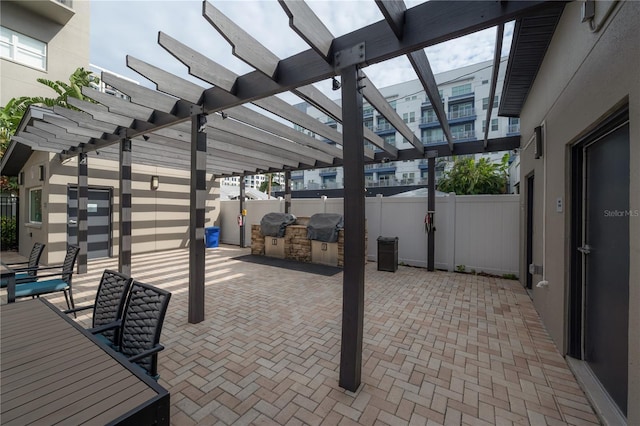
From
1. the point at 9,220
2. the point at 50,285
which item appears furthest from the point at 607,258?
the point at 9,220

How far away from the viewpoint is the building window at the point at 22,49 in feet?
32.3

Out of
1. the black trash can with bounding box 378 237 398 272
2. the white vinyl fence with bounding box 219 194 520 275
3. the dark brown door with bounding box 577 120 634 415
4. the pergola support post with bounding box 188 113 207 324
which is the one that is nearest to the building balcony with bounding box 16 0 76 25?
the pergola support post with bounding box 188 113 207 324

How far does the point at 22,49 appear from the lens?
10336mm

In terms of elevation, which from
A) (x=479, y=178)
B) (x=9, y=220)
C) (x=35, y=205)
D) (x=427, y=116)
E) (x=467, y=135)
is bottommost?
(x=9, y=220)

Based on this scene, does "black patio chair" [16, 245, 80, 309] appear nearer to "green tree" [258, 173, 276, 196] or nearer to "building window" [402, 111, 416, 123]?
"green tree" [258, 173, 276, 196]

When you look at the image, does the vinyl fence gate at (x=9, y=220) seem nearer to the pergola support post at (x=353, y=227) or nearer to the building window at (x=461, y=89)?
the pergola support post at (x=353, y=227)

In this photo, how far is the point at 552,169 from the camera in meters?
3.06

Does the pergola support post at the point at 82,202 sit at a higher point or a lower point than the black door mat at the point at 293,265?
higher

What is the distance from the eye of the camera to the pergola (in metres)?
1.92

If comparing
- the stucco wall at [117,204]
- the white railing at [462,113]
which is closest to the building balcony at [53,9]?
the stucco wall at [117,204]

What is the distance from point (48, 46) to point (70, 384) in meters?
16.2

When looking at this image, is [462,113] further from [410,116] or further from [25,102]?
[25,102]

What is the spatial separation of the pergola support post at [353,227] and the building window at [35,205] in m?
→ 9.20

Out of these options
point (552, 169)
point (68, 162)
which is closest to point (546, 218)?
point (552, 169)
